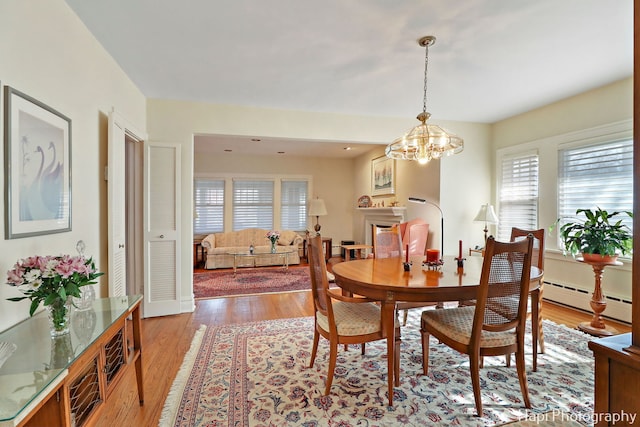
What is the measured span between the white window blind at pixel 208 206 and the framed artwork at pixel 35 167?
5.46 metres

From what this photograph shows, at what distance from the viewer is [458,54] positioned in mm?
2566

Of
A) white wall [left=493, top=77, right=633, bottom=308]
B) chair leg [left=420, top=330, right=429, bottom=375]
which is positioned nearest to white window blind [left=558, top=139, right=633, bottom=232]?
white wall [left=493, top=77, right=633, bottom=308]

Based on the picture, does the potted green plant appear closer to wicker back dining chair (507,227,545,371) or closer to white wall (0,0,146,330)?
wicker back dining chair (507,227,545,371)

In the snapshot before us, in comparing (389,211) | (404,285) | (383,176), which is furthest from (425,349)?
(383,176)

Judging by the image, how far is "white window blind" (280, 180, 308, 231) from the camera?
25.5 feet

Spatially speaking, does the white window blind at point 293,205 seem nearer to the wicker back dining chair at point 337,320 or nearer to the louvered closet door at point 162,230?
the louvered closet door at point 162,230

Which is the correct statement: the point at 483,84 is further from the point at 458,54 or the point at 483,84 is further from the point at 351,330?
the point at 351,330

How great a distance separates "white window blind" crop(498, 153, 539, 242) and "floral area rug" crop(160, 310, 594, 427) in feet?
6.01

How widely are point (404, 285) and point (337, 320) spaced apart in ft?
1.72

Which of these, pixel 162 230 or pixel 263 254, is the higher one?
pixel 162 230

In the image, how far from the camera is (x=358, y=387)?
2.08m

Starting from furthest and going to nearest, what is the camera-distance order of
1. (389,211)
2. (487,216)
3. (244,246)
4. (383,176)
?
(244,246), (383,176), (389,211), (487,216)

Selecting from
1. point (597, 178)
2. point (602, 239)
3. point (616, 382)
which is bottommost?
point (616, 382)

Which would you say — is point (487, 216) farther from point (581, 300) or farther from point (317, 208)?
point (317, 208)
